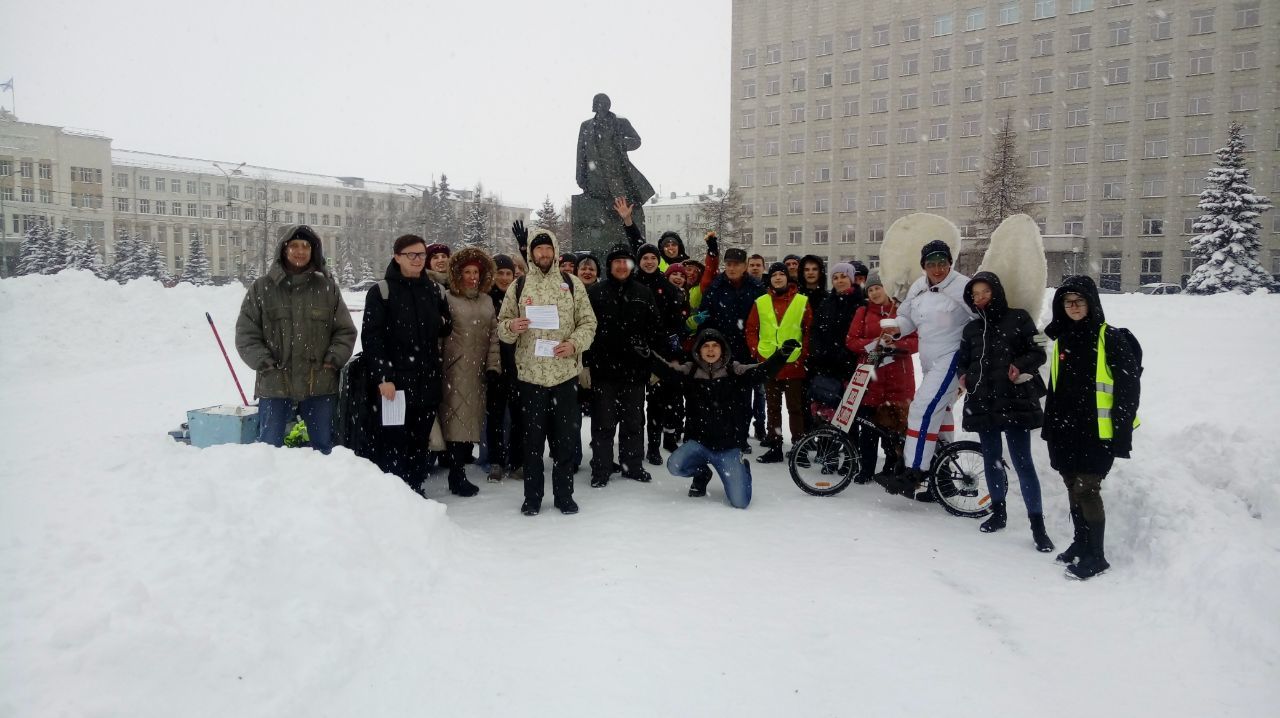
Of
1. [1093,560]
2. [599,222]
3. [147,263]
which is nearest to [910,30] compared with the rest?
[599,222]

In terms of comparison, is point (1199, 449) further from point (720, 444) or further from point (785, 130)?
point (785, 130)

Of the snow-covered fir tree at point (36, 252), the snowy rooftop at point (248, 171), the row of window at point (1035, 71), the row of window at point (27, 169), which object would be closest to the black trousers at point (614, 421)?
the row of window at point (1035, 71)

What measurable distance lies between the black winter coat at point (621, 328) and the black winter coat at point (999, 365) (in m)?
2.67

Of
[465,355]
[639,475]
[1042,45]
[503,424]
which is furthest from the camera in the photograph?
[1042,45]

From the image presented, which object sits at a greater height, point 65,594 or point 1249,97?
point 1249,97

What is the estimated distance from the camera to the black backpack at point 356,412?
19.3ft

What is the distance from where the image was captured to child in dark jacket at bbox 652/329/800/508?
19.8 feet

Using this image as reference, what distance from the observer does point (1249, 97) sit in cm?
4666

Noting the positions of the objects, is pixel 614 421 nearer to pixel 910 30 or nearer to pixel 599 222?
pixel 599 222

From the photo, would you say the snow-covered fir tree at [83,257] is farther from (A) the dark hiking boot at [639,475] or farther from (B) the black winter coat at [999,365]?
(B) the black winter coat at [999,365]

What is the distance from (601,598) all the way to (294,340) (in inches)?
118

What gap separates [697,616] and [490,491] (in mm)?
2941

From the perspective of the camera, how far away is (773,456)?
7.61 m

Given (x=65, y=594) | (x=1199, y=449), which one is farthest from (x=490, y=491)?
(x=1199, y=449)
